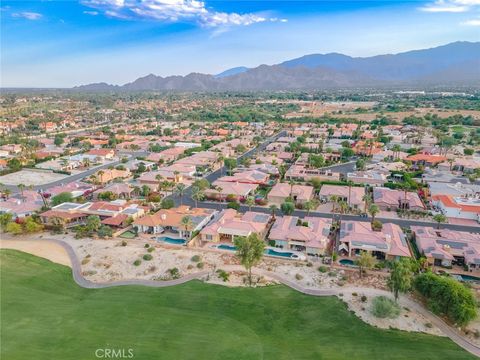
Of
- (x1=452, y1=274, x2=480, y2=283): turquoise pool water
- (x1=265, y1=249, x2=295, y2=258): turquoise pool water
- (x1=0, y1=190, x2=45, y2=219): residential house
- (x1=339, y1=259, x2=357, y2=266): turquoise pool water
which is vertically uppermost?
(x1=0, y1=190, x2=45, y2=219): residential house

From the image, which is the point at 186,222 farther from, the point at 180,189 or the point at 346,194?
the point at 346,194

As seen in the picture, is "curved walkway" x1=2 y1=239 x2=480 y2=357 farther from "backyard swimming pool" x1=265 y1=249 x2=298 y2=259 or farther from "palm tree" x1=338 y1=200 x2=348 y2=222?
"palm tree" x1=338 y1=200 x2=348 y2=222

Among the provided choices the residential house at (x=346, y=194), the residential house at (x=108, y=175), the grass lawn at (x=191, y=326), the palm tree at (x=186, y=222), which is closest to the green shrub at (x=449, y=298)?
the grass lawn at (x=191, y=326)

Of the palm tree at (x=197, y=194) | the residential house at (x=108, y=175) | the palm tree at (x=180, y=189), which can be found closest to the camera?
the palm tree at (x=197, y=194)

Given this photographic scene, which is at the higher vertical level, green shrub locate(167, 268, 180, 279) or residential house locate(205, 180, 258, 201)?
residential house locate(205, 180, 258, 201)

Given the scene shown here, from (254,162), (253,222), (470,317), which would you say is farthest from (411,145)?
(470,317)

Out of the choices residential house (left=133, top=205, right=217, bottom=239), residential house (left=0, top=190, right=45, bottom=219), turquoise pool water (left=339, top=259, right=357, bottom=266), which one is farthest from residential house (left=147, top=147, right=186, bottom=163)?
turquoise pool water (left=339, top=259, right=357, bottom=266)

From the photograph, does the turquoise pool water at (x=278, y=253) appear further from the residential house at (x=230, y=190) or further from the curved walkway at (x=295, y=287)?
the residential house at (x=230, y=190)

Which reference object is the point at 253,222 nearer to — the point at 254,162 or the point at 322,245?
the point at 322,245
